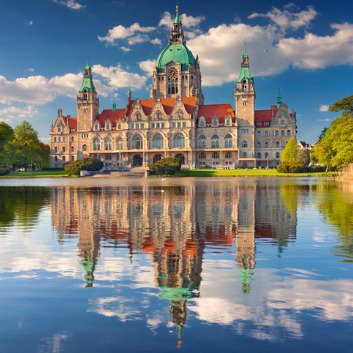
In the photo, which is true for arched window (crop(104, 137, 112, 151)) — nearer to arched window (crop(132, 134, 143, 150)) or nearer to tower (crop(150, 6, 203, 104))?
arched window (crop(132, 134, 143, 150))

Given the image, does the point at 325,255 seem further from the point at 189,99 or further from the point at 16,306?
the point at 189,99

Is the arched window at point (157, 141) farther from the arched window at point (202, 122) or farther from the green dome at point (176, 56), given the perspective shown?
the green dome at point (176, 56)

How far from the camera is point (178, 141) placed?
12469 cm

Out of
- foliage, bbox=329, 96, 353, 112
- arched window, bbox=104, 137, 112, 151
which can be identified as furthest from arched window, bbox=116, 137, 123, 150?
foliage, bbox=329, 96, 353, 112

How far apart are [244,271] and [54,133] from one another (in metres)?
138

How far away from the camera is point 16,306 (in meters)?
7.37

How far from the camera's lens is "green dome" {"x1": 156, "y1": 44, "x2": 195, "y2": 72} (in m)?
137

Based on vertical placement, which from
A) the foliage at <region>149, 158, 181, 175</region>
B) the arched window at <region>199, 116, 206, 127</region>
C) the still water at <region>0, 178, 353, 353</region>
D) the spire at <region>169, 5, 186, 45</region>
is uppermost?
the spire at <region>169, 5, 186, 45</region>

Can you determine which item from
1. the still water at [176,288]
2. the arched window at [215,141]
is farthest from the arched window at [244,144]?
the still water at [176,288]

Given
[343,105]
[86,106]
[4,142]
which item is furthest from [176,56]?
[343,105]

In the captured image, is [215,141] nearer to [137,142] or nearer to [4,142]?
[137,142]

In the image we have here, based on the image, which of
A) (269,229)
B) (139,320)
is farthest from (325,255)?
(139,320)

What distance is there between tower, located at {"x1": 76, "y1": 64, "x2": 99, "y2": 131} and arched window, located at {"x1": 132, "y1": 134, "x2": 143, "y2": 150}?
1559cm

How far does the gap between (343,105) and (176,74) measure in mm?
81294
